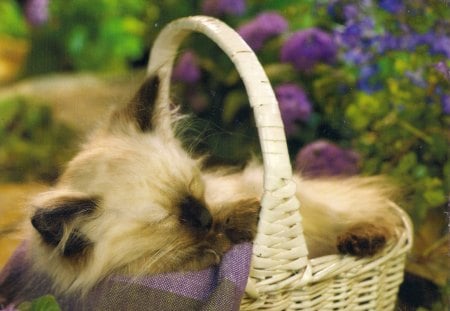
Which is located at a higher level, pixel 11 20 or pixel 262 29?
pixel 262 29

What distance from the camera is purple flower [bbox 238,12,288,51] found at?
2.14m

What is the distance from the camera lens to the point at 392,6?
1.61 metres

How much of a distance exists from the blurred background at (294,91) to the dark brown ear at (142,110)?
0.26 feet

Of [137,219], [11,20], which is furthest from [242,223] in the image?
[11,20]

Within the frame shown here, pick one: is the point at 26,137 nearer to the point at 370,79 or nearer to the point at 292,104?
the point at 292,104

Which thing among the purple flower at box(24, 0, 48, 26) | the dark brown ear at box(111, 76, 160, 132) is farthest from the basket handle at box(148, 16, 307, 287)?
the purple flower at box(24, 0, 48, 26)

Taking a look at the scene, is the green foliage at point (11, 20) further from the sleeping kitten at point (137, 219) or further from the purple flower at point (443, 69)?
the purple flower at point (443, 69)

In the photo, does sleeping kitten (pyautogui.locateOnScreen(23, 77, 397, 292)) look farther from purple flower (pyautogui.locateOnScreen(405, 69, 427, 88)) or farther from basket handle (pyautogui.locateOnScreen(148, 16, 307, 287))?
purple flower (pyautogui.locateOnScreen(405, 69, 427, 88))

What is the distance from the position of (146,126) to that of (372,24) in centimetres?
82

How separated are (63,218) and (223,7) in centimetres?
154

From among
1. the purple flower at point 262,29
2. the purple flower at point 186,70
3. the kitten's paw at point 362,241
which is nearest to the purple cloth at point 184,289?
the kitten's paw at point 362,241

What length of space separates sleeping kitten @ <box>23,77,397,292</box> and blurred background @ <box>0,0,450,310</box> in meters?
0.17

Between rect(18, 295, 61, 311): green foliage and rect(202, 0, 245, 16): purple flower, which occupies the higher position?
rect(202, 0, 245, 16): purple flower

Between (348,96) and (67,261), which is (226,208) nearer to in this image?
(67,261)
